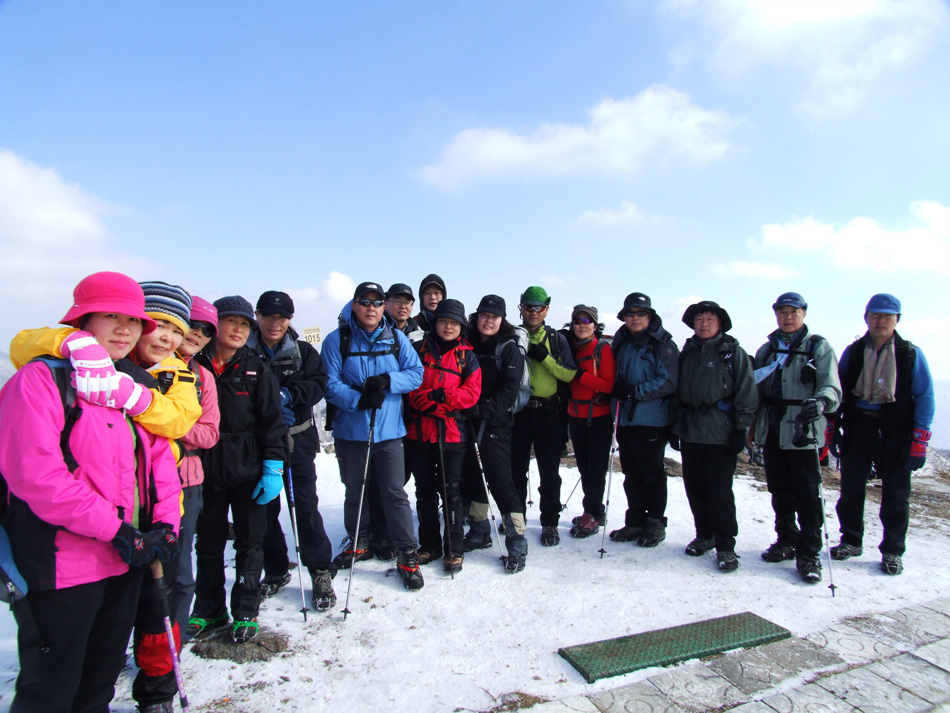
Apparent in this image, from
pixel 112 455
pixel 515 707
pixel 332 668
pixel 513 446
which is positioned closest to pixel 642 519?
pixel 513 446

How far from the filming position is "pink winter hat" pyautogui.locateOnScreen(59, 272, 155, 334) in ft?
7.98

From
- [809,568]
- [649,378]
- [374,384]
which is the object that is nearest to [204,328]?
[374,384]

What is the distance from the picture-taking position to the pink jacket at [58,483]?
2.17 metres

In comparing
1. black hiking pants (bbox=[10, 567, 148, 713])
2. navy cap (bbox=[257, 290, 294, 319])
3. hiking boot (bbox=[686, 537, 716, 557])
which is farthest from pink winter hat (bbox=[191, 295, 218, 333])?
hiking boot (bbox=[686, 537, 716, 557])

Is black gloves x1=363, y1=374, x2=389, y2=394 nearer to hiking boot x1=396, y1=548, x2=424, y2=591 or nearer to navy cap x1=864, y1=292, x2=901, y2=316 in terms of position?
hiking boot x1=396, y1=548, x2=424, y2=591

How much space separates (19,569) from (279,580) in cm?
255

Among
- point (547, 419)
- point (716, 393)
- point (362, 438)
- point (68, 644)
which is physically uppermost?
point (716, 393)

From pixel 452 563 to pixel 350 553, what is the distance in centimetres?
100

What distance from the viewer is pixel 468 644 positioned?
3811 mm

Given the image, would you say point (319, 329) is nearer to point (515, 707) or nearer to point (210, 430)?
point (210, 430)

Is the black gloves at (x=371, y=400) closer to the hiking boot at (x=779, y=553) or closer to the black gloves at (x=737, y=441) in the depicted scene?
the black gloves at (x=737, y=441)

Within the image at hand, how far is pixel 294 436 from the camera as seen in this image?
446cm

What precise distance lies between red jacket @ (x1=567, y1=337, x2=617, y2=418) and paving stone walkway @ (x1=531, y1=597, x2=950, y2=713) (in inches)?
109

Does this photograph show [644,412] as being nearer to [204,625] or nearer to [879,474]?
[879,474]
